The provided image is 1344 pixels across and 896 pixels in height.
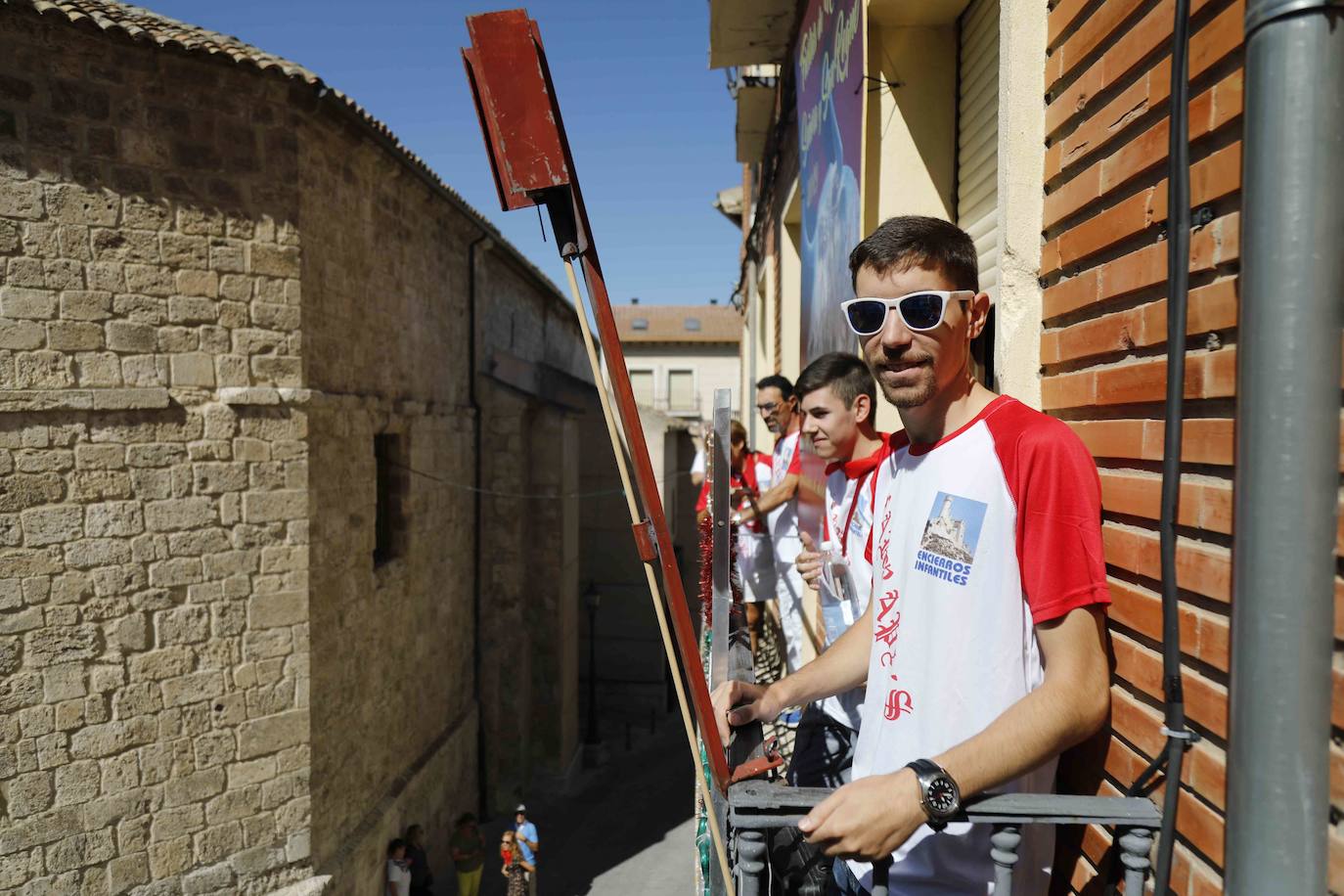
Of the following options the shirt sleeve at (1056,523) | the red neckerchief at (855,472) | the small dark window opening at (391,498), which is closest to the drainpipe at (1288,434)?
the shirt sleeve at (1056,523)

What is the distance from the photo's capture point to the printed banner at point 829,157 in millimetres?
4031

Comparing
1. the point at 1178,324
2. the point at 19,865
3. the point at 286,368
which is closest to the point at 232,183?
the point at 286,368

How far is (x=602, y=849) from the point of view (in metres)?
12.3

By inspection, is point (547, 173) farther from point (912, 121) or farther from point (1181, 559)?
point (912, 121)

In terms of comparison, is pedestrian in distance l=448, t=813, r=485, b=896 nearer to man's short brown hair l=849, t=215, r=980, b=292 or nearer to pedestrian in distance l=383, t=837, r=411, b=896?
pedestrian in distance l=383, t=837, r=411, b=896

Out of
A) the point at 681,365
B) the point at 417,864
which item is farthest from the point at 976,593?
the point at 681,365

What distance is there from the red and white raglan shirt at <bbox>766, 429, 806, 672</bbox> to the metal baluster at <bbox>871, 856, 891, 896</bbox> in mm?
3776

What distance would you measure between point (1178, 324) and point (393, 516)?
28.9 ft

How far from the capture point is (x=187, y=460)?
20.8 feet

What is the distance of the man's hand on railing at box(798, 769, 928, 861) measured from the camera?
1.34 meters

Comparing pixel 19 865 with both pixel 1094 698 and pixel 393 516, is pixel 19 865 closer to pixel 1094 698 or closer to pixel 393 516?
pixel 393 516

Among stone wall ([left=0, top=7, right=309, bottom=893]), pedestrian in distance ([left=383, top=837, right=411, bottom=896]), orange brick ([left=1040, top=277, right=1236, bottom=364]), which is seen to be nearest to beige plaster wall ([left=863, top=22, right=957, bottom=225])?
orange brick ([left=1040, top=277, right=1236, bottom=364])

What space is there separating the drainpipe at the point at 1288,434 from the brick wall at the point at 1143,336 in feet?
0.23

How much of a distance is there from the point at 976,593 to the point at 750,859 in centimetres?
61
